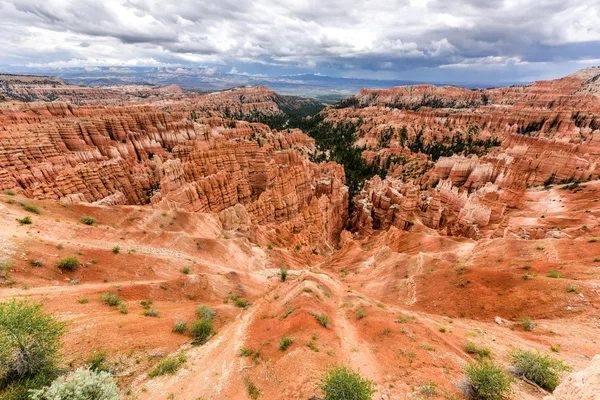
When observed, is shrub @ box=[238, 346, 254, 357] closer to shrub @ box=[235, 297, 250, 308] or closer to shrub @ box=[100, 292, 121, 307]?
shrub @ box=[235, 297, 250, 308]

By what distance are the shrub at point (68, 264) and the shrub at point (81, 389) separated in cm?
1068

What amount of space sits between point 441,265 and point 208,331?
19716 mm

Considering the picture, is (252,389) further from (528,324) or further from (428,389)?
(528,324)

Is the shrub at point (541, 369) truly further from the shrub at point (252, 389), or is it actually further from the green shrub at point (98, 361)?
the green shrub at point (98, 361)

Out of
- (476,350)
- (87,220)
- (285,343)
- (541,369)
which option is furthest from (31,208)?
(541,369)

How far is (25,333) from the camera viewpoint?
28.9 feet

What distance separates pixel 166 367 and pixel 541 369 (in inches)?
580

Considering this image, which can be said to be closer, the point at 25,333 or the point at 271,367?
the point at 25,333

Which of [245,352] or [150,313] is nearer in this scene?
[245,352]

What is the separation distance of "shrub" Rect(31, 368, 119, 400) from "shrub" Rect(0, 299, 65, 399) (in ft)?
2.87

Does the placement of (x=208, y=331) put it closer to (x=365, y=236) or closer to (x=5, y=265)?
(x=5, y=265)

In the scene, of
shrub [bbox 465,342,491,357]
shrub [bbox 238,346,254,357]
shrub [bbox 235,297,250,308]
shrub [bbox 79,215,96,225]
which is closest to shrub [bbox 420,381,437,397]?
shrub [bbox 465,342,491,357]

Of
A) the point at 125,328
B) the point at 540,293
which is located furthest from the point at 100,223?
the point at 540,293

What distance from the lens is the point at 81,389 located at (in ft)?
25.3
